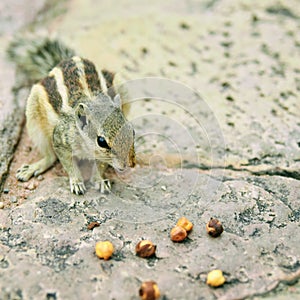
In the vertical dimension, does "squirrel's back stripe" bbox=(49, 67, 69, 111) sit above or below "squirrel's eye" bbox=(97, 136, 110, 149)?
above

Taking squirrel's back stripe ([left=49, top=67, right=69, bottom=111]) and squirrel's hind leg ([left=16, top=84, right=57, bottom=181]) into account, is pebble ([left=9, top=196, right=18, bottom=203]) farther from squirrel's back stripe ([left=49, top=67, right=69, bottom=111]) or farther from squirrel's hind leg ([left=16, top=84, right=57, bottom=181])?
squirrel's back stripe ([left=49, top=67, right=69, bottom=111])

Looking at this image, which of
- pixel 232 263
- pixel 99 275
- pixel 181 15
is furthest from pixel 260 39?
pixel 99 275

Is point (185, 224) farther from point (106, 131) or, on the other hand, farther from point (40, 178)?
point (40, 178)

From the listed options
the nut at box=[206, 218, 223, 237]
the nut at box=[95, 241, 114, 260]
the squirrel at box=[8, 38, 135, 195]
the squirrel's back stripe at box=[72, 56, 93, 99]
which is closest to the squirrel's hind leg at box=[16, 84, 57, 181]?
the squirrel at box=[8, 38, 135, 195]

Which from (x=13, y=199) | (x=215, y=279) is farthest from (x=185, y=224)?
(x=13, y=199)

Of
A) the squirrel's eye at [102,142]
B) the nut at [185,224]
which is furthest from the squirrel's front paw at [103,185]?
the nut at [185,224]
